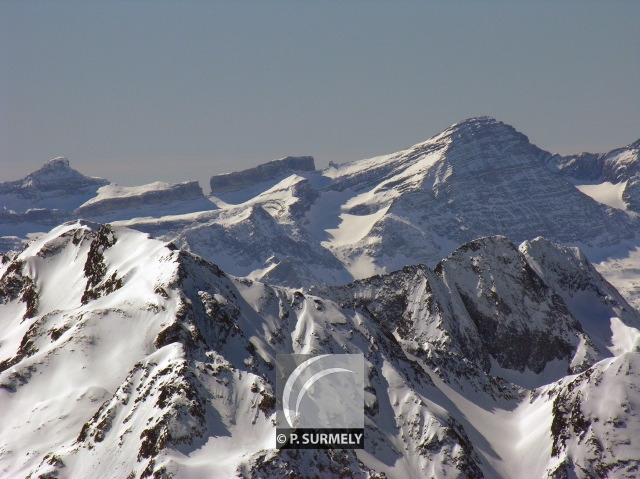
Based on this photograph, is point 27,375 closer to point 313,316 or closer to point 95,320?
point 95,320

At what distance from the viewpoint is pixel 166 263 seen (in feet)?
608

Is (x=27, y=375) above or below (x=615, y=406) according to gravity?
above

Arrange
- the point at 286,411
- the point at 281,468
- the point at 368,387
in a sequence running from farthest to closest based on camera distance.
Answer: the point at 368,387, the point at 286,411, the point at 281,468

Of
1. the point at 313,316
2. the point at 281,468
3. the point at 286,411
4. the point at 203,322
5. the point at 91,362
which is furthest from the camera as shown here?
the point at 313,316

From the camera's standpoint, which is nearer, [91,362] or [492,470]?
[91,362]

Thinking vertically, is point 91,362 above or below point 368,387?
above

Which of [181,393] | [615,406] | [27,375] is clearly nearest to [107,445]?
[181,393]

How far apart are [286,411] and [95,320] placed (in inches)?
1905

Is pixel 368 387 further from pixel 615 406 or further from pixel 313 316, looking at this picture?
pixel 615 406

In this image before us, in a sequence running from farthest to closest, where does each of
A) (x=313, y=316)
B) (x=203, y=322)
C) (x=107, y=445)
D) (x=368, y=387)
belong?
1. (x=313, y=316)
2. (x=368, y=387)
3. (x=203, y=322)
4. (x=107, y=445)

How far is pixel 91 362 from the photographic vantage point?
6216 inches

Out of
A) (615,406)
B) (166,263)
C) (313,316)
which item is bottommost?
(615,406)

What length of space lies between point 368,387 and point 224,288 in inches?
1451

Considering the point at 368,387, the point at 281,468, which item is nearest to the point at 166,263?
the point at 368,387
